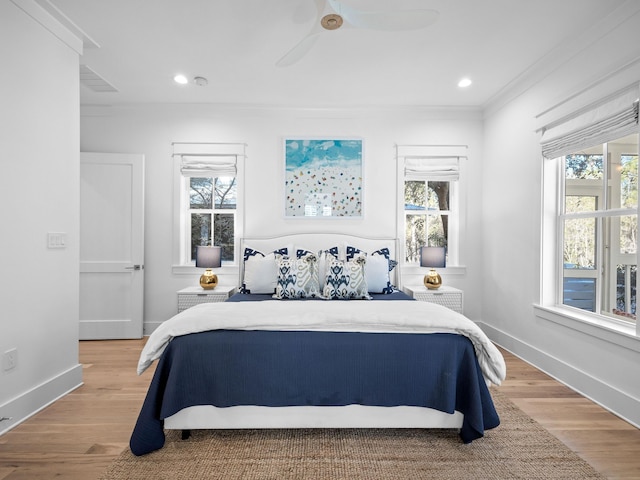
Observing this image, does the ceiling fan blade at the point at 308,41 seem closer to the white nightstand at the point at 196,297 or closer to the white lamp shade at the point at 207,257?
the white lamp shade at the point at 207,257

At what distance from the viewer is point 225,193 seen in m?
4.35

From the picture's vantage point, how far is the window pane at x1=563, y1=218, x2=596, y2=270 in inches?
110

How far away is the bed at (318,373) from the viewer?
76.0 inches

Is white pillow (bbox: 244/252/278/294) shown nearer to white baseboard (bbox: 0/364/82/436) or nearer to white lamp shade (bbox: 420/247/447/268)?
white baseboard (bbox: 0/364/82/436)

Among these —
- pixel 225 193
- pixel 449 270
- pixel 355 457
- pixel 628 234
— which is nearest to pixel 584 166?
pixel 628 234

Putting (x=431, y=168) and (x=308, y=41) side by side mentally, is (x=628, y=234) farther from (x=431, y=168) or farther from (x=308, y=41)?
(x=308, y=41)

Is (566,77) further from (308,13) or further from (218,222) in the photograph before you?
(218,222)

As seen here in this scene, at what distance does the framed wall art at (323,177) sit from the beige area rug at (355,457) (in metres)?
2.63

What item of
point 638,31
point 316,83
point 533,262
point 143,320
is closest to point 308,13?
point 316,83

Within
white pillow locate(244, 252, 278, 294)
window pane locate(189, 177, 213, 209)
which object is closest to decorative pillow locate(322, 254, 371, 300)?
white pillow locate(244, 252, 278, 294)

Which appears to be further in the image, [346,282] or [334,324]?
[346,282]

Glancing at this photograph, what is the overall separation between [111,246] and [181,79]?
6.48ft

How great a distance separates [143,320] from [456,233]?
3.88m

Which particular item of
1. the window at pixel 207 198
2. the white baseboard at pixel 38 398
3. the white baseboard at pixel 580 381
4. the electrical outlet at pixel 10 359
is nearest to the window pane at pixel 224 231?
the window at pixel 207 198
